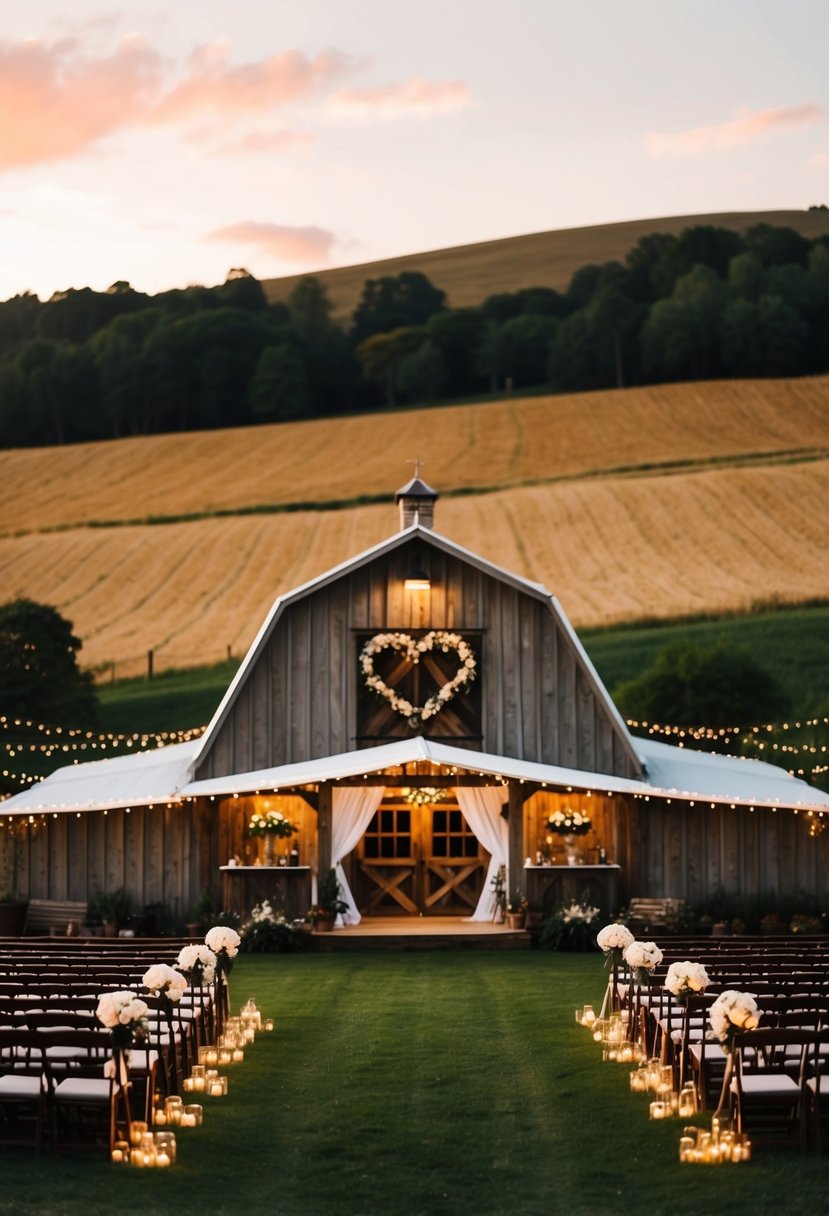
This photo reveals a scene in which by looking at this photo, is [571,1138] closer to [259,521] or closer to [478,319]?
[259,521]

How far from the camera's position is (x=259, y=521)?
200ft

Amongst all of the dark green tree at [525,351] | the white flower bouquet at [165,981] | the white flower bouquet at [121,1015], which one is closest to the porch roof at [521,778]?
the white flower bouquet at [165,981]

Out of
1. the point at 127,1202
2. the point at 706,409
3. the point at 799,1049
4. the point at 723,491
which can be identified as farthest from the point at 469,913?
the point at 706,409

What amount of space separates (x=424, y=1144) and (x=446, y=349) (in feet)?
266

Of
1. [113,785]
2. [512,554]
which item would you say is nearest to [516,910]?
[113,785]

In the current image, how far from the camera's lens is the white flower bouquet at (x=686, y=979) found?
1197 centimetres

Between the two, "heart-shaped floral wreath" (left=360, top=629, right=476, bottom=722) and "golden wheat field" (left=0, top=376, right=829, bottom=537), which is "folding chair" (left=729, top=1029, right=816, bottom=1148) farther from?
"golden wheat field" (left=0, top=376, right=829, bottom=537)

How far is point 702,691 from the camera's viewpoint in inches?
1567

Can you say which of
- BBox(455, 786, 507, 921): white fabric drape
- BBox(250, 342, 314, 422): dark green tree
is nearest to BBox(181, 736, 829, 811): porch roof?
BBox(455, 786, 507, 921): white fabric drape

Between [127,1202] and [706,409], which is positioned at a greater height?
[706,409]

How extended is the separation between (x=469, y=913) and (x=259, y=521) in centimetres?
3522

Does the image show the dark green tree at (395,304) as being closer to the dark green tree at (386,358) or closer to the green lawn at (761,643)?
the dark green tree at (386,358)

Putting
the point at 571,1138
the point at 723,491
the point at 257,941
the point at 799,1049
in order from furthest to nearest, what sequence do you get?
the point at 723,491, the point at 257,941, the point at 799,1049, the point at 571,1138

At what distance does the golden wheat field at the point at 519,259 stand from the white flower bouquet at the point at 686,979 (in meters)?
91.0
